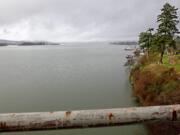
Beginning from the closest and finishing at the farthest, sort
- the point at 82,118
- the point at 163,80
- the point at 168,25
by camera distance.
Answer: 1. the point at 82,118
2. the point at 163,80
3. the point at 168,25

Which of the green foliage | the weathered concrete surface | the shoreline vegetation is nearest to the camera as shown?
the weathered concrete surface

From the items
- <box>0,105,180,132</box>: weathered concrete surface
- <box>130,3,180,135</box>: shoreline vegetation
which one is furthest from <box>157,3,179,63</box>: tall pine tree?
<box>0,105,180,132</box>: weathered concrete surface

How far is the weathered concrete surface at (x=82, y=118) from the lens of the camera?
239 cm

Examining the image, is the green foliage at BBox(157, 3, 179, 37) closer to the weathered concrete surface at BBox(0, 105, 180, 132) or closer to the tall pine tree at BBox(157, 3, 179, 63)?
the tall pine tree at BBox(157, 3, 179, 63)

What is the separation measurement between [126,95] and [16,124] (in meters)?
32.8

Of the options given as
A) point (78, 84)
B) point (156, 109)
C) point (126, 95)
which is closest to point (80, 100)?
point (126, 95)

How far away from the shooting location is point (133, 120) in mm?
2562

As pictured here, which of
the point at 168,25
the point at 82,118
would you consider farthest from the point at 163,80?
the point at 82,118

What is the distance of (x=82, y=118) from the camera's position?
245 cm

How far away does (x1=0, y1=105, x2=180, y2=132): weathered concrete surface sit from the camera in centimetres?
239

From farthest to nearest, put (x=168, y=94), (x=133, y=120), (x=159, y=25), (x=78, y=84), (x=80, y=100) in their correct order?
(x=78, y=84) < (x=159, y=25) < (x=80, y=100) < (x=168, y=94) < (x=133, y=120)

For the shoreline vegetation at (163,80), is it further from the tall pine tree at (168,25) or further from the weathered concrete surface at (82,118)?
the weathered concrete surface at (82,118)

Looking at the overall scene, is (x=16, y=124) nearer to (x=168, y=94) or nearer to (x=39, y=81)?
(x=168, y=94)

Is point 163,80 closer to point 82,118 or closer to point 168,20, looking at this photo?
point 168,20
